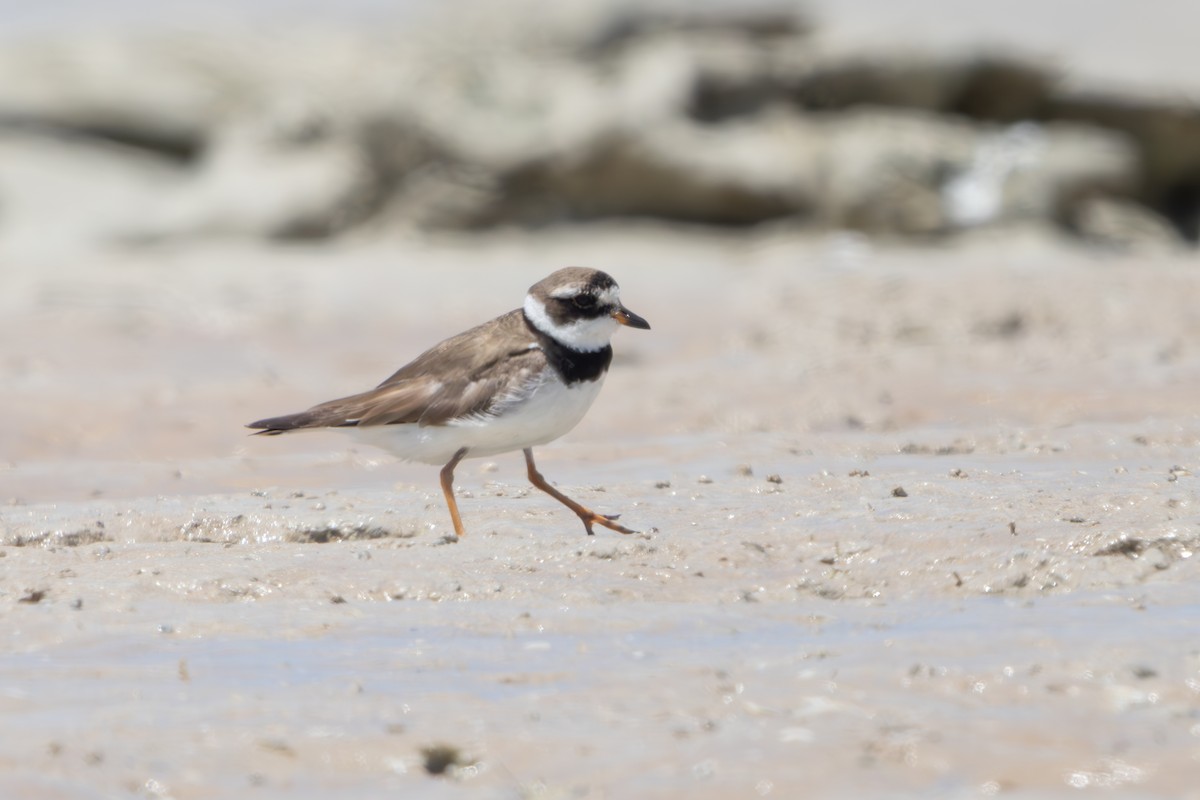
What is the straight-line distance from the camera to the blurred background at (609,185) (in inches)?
447

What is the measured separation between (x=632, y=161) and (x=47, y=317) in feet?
18.6

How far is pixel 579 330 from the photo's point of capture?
19.8 feet

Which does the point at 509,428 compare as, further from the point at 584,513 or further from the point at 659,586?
the point at 659,586

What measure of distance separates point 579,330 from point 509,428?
1.45 feet

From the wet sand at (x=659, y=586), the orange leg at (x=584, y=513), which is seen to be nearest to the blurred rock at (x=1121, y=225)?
the wet sand at (x=659, y=586)

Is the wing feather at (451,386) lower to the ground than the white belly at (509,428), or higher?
higher

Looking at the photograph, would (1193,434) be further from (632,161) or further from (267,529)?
(632,161)

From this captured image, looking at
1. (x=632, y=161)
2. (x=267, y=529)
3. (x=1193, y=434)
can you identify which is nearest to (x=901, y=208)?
(x=632, y=161)

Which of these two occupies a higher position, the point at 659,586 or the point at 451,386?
the point at 451,386

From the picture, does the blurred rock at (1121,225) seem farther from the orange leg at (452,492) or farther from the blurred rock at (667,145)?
the orange leg at (452,492)

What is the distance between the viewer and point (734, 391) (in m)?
9.34

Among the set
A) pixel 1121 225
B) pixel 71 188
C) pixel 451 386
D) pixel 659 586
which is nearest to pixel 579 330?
pixel 451 386

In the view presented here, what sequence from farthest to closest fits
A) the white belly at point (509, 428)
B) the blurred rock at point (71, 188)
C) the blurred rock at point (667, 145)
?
the blurred rock at point (71, 188), the blurred rock at point (667, 145), the white belly at point (509, 428)

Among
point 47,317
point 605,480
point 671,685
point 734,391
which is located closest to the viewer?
point 671,685
